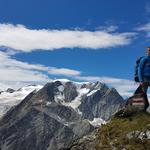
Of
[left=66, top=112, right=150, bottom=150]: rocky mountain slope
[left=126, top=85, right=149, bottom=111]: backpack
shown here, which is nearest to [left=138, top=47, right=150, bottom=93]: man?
[left=126, top=85, right=149, bottom=111]: backpack

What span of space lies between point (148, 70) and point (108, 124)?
11.1 ft

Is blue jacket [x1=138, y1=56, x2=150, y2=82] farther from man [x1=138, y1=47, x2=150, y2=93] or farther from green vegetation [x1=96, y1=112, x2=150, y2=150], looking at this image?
green vegetation [x1=96, y1=112, x2=150, y2=150]

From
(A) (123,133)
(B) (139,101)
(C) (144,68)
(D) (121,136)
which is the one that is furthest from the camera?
(B) (139,101)

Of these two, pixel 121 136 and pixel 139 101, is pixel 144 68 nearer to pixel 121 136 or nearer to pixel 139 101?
pixel 139 101

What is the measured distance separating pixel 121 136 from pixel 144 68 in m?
4.13

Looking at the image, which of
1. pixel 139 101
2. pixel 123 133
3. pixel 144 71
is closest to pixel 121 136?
pixel 123 133

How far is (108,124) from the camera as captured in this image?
21359 millimetres

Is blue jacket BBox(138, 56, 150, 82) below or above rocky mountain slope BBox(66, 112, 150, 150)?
above

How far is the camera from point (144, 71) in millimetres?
22328

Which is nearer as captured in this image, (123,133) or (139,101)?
(123,133)

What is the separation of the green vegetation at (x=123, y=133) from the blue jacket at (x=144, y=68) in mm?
1965

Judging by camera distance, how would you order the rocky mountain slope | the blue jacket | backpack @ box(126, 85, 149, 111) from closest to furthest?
the rocky mountain slope → the blue jacket → backpack @ box(126, 85, 149, 111)

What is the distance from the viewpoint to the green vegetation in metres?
18.9

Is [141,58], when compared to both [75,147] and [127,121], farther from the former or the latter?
[75,147]
